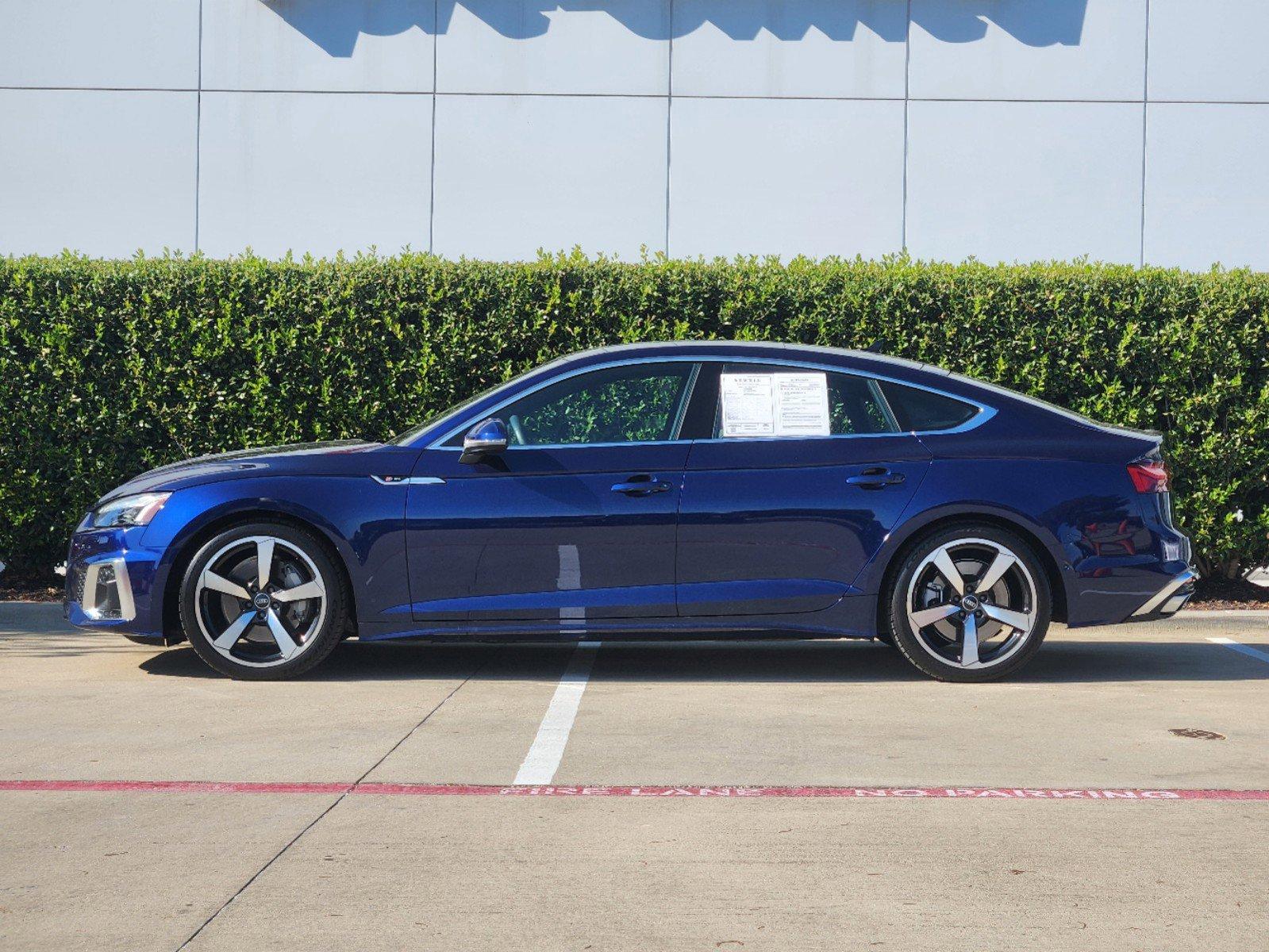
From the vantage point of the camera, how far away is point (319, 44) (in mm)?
13570

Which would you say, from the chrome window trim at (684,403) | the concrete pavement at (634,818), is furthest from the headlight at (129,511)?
the chrome window trim at (684,403)

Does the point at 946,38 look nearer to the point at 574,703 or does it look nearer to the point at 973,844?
the point at 574,703

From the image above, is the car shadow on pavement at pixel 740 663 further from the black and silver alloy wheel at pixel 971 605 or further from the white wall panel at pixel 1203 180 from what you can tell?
the white wall panel at pixel 1203 180

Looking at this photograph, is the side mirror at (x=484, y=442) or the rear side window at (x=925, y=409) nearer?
the side mirror at (x=484, y=442)

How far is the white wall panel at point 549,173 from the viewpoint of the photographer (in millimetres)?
13477

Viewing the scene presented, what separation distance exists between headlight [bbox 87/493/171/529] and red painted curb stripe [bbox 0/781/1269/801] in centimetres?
213

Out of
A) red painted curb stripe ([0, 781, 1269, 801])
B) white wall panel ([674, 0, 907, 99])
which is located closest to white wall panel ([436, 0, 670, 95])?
white wall panel ([674, 0, 907, 99])

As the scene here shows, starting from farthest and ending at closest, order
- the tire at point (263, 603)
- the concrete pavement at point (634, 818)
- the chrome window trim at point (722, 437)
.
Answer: the chrome window trim at point (722, 437) < the tire at point (263, 603) < the concrete pavement at point (634, 818)

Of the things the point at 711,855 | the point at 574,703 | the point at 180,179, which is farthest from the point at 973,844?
the point at 180,179

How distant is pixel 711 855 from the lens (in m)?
4.17

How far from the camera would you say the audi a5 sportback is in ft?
22.4

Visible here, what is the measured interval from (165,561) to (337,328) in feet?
10.3

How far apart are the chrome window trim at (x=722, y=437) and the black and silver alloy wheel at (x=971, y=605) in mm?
528

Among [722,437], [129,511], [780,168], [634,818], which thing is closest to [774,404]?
[722,437]
